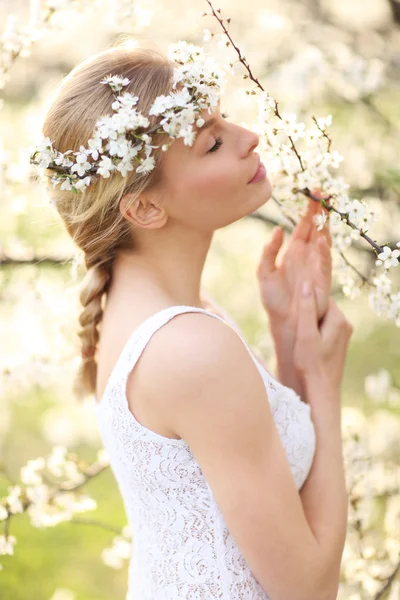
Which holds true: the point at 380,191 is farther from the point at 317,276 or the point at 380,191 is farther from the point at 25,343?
the point at 25,343

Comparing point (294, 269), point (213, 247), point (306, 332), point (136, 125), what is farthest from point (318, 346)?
→ point (213, 247)

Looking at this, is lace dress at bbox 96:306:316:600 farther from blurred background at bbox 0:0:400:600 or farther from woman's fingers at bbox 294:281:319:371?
blurred background at bbox 0:0:400:600

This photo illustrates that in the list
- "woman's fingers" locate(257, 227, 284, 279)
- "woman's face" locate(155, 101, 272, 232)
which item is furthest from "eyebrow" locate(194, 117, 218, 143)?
"woman's fingers" locate(257, 227, 284, 279)

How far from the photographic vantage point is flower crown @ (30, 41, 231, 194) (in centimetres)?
116

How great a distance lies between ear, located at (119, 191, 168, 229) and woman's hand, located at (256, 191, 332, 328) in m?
0.38

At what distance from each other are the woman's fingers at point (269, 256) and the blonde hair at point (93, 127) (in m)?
0.38

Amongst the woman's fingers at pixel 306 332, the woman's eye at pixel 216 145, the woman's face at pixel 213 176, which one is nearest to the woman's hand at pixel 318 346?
the woman's fingers at pixel 306 332

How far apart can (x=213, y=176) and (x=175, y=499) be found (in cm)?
59

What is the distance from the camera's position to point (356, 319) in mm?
4434

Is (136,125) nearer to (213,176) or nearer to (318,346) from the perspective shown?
(213,176)

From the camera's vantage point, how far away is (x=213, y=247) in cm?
450

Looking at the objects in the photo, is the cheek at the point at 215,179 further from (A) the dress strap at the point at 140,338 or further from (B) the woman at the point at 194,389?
(A) the dress strap at the point at 140,338

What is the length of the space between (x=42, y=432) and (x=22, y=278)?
3098 millimetres

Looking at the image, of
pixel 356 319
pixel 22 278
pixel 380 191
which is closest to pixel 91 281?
pixel 22 278
